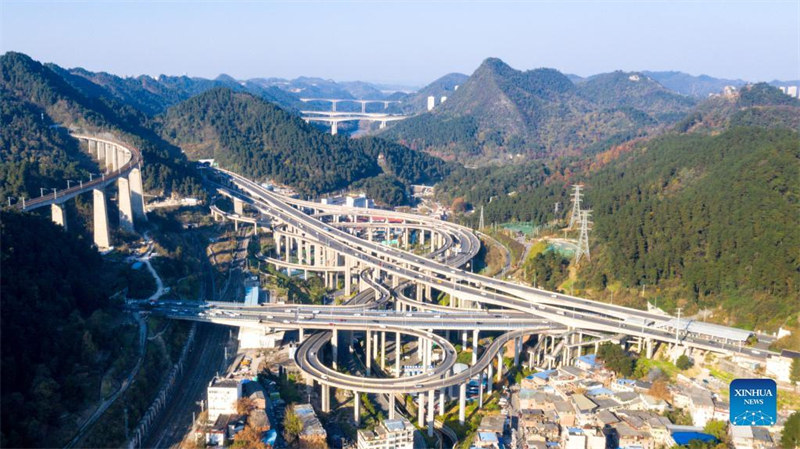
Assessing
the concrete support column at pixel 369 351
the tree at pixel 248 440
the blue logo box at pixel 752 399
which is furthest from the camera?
the concrete support column at pixel 369 351

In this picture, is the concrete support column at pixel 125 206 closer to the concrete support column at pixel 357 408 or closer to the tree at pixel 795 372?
the concrete support column at pixel 357 408

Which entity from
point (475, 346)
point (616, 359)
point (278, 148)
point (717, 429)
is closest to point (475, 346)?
point (475, 346)

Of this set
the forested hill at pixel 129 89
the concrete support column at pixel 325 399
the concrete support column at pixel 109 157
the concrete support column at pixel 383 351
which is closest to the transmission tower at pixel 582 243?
the concrete support column at pixel 383 351

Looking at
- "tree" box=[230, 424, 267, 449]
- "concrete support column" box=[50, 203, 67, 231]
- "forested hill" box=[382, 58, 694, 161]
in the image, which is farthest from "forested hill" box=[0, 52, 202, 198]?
"forested hill" box=[382, 58, 694, 161]

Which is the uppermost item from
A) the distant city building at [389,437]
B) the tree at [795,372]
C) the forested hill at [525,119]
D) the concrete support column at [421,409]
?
the forested hill at [525,119]

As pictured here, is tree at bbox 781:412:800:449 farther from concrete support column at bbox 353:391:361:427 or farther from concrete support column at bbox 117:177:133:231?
concrete support column at bbox 117:177:133:231

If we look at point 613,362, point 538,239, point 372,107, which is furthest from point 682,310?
point 372,107

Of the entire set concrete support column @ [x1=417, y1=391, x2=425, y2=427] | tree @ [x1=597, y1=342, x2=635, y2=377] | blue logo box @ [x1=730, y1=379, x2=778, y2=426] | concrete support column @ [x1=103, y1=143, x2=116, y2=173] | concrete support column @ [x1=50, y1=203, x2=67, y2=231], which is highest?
concrete support column @ [x1=103, y1=143, x2=116, y2=173]
